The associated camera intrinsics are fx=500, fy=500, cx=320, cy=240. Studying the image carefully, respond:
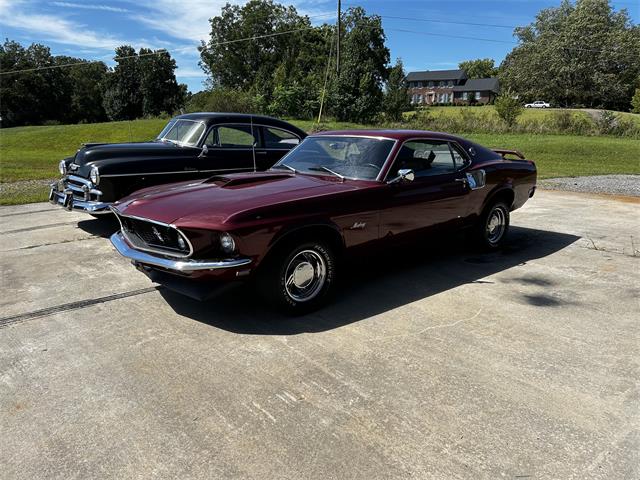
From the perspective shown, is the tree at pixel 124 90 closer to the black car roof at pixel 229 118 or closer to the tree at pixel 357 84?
the tree at pixel 357 84

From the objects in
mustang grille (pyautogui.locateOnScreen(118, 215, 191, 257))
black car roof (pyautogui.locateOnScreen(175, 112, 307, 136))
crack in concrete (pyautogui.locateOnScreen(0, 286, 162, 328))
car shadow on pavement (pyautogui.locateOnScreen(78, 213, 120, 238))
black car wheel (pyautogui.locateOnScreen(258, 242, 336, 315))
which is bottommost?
crack in concrete (pyautogui.locateOnScreen(0, 286, 162, 328))

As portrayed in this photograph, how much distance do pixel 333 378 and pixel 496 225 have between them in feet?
13.5

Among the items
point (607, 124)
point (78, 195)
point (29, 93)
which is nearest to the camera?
point (78, 195)

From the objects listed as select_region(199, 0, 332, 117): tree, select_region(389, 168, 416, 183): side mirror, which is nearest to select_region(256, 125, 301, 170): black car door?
select_region(389, 168, 416, 183): side mirror

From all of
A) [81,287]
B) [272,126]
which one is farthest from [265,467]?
[272,126]

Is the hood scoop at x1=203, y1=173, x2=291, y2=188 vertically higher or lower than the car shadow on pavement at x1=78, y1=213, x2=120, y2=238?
higher

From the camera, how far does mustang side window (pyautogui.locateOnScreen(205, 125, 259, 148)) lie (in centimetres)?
795

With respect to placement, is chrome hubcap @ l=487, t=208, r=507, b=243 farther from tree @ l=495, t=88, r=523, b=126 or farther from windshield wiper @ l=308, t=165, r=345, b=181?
tree @ l=495, t=88, r=523, b=126

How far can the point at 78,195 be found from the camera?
7359 millimetres

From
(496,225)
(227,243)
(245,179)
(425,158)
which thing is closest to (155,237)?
(227,243)

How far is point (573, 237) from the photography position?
7246 mm

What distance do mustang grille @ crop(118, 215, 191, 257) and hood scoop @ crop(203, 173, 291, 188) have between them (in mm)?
796

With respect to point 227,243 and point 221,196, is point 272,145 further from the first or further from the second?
point 227,243

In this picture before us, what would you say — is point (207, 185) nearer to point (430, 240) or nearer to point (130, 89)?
point (430, 240)
